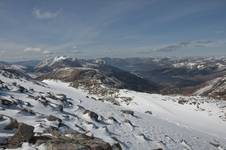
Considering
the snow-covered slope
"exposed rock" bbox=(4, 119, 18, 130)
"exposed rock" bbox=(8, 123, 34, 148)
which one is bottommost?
the snow-covered slope

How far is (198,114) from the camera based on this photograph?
4669 centimetres

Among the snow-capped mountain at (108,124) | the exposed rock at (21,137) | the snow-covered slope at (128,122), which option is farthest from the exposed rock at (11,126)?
the exposed rock at (21,137)

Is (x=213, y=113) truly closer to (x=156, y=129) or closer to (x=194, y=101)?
(x=194, y=101)

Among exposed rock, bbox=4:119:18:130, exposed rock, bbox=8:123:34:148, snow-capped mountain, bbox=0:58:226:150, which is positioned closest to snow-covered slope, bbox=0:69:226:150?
snow-capped mountain, bbox=0:58:226:150

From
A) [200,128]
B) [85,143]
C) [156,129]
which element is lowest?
[200,128]

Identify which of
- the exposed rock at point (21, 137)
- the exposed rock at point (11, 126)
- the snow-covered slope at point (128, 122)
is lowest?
the snow-covered slope at point (128, 122)

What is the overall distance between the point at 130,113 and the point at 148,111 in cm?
952

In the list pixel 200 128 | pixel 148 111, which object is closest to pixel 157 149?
pixel 200 128

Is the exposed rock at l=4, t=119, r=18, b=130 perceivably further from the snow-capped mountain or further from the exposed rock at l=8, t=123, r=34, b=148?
the exposed rock at l=8, t=123, r=34, b=148

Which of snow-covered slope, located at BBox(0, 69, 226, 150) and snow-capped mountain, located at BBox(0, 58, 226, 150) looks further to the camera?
snow-covered slope, located at BBox(0, 69, 226, 150)

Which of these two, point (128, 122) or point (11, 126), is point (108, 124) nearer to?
point (128, 122)

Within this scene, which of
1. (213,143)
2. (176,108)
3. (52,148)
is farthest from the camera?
(176,108)

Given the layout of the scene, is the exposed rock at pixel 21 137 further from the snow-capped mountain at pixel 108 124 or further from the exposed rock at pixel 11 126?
the exposed rock at pixel 11 126

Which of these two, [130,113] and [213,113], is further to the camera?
[213,113]
